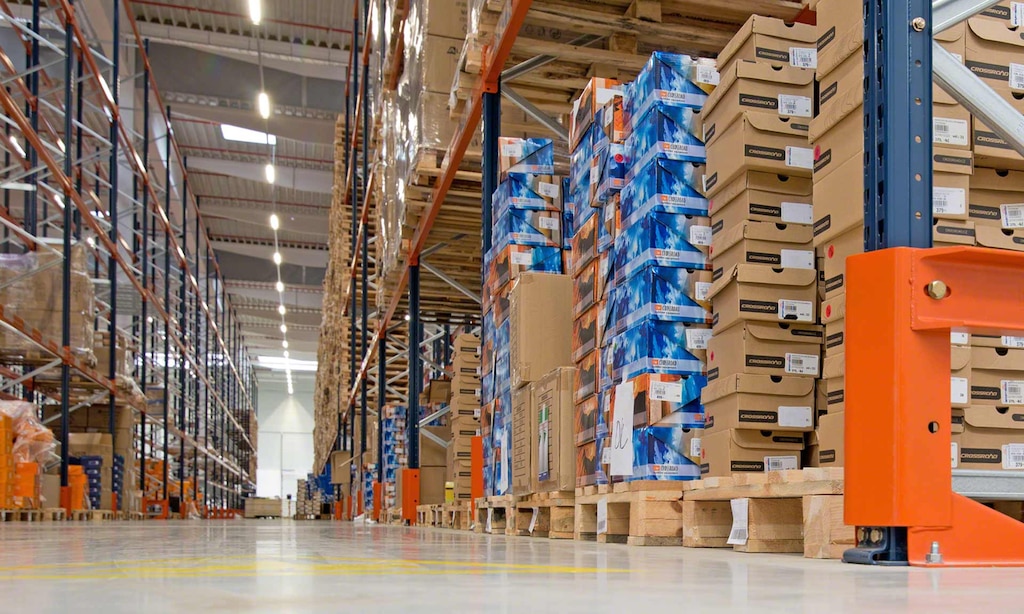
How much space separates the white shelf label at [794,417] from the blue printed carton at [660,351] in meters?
0.41

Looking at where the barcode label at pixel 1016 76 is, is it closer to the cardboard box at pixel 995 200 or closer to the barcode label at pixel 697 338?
the cardboard box at pixel 995 200

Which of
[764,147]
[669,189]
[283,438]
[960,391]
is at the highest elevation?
[764,147]

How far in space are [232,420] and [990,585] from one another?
34.8m

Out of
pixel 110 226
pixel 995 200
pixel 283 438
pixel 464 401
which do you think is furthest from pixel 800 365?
pixel 283 438

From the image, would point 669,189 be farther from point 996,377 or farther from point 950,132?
point 996,377

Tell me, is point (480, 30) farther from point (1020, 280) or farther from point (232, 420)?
point (232, 420)

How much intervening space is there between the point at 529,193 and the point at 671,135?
2059 mm

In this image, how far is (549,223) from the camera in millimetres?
5941

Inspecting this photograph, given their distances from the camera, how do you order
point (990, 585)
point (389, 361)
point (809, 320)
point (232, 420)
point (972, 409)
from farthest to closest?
point (232, 420), point (389, 361), point (809, 320), point (972, 409), point (990, 585)

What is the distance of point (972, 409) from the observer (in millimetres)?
3125

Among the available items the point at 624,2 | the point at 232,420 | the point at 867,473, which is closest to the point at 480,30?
the point at 624,2

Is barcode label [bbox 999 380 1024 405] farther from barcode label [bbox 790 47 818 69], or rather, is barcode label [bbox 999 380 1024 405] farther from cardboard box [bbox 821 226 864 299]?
barcode label [bbox 790 47 818 69]

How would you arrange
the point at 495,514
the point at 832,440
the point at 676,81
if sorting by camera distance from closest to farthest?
the point at 832,440 → the point at 676,81 → the point at 495,514

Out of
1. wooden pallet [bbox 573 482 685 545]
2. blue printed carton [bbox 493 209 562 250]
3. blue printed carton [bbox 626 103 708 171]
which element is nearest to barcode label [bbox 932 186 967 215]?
blue printed carton [bbox 626 103 708 171]
